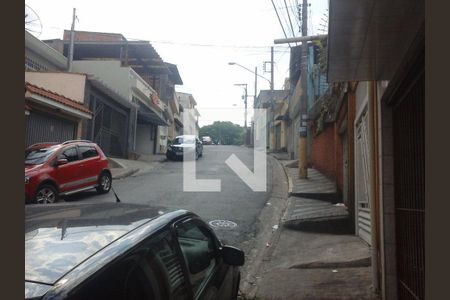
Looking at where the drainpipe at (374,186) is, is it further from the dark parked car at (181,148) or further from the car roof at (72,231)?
the dark parked car at (181,148)

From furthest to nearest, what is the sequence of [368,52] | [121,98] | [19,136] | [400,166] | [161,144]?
1. [161,144]
2. [121,98]
3. [400,166]
4. [368,52]
5. [19,136]

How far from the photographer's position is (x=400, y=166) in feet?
16.3

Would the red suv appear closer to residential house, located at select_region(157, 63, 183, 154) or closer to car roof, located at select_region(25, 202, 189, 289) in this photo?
car roof, located at select_region(25, 202, 189, 289)

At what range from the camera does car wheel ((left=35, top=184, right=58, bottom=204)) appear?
32.4 feet

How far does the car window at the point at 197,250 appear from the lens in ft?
9.68

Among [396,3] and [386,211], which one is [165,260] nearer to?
[396,3]

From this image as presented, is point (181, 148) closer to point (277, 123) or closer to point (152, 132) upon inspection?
point (152, 132)

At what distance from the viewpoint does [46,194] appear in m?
10.2

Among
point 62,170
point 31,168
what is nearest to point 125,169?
point 62,170

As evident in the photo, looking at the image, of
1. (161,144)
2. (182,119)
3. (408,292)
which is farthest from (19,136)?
(182,119)

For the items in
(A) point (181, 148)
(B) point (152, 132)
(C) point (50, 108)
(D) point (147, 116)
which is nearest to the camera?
(C) point (50, 108)

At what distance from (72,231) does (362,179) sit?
7894 mm

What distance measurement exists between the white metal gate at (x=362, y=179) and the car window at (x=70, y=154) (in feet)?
25.0

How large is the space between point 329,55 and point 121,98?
1938 centimetres
